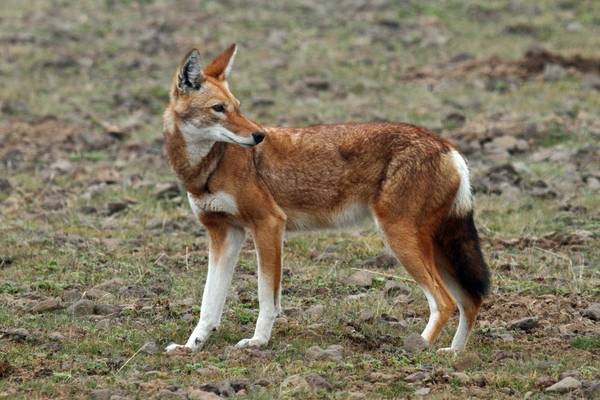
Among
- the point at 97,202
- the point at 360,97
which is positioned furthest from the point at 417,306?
the point at 360,97

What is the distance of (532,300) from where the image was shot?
9.62 m

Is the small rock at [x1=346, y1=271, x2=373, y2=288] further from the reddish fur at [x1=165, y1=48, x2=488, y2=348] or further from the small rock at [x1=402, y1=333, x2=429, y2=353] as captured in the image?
the small rock at [x1=402, y1=333, x2=429, y2=353]

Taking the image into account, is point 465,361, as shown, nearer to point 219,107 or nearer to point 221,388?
point 221,388

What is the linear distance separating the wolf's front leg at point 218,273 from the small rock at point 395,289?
5.34ft

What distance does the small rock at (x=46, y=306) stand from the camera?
9211mm

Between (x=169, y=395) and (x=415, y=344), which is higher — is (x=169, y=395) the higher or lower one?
the higher one

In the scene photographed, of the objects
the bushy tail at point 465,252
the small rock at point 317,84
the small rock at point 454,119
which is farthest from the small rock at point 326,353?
the small rock at point 317,84

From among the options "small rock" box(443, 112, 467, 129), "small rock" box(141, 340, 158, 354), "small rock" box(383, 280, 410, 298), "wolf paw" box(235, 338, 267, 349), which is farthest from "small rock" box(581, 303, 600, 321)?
"small rock" box(443, 112, 467, 129)

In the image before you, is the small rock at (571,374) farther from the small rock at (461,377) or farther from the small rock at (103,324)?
the small rock at (103,324)

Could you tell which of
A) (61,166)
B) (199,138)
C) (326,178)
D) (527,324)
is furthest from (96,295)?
(61,166)

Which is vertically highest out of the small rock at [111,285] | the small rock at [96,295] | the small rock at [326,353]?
the small rock at [326,353]

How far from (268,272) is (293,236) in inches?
106

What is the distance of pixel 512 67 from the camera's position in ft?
65.7

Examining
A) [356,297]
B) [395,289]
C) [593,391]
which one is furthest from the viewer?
[395,289]
